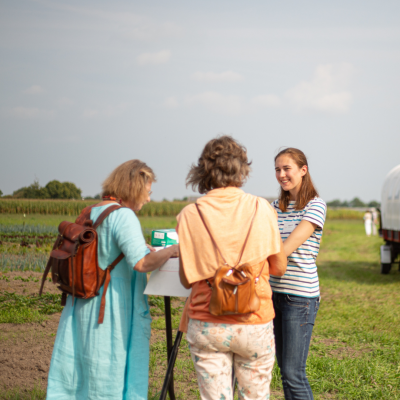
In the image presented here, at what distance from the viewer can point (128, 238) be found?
238cm

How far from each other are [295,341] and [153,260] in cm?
101

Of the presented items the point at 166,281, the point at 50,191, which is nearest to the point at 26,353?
the point at 166,281

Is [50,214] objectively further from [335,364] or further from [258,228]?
[258,228]

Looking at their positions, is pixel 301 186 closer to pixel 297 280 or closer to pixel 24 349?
pixel 297 280

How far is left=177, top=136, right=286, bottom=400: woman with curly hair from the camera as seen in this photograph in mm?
2002

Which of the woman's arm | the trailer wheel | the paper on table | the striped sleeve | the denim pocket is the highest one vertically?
the striped sleeve

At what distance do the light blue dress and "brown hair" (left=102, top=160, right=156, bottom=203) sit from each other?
120 mm

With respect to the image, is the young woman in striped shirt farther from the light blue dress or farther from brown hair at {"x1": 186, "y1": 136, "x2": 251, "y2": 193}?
the light blue dress

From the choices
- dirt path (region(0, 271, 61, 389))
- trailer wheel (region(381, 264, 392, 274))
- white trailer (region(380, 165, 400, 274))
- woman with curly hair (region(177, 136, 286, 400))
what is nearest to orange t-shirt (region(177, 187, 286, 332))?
woman with curly hair (region(177, 136, 286, 400))

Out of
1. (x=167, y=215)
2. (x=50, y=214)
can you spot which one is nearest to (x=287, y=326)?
(x=50, y=214)

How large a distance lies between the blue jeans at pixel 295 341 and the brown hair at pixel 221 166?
3.09 feet

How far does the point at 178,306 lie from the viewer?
7.36 metres

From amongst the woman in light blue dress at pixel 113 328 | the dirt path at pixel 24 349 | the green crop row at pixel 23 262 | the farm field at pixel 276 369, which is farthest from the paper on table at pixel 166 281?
the green crop row at pixel 23 262

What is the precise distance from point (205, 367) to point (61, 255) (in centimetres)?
102
